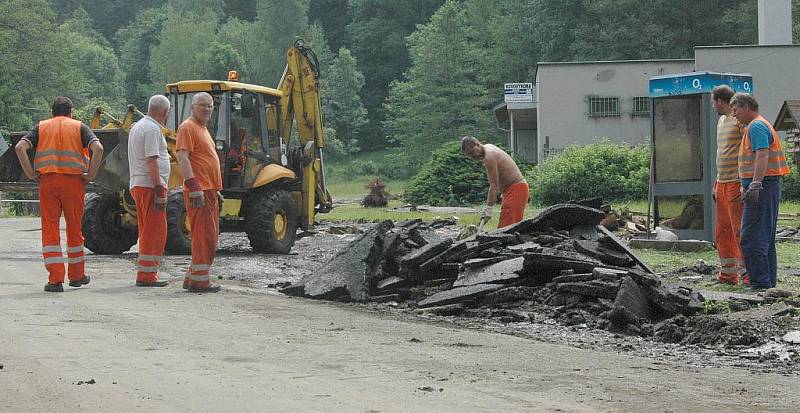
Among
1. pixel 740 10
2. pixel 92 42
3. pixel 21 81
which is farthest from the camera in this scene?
pixel 92 42

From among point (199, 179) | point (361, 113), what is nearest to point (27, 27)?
point (361, 113)

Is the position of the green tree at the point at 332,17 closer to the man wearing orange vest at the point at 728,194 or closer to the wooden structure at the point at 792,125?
the wooden structure at the point at 792,125

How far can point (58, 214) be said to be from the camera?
1208 cm

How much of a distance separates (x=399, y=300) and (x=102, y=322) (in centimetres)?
376

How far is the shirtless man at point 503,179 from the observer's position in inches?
580

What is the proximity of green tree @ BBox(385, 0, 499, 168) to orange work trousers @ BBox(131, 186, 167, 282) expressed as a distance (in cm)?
6896

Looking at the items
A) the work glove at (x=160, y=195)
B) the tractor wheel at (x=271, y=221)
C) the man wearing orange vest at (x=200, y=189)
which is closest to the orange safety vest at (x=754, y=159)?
the man wearing orange vest at (x=200, y=189)

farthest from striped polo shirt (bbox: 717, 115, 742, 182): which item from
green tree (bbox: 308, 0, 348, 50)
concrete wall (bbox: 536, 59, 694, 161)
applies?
green tree (bbox: 308, 0, 348, 50)

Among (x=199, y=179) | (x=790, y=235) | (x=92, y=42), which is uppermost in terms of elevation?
(x=92, y=42)

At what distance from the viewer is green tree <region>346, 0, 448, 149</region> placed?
387 feet

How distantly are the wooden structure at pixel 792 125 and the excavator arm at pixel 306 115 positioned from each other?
57.4 feet

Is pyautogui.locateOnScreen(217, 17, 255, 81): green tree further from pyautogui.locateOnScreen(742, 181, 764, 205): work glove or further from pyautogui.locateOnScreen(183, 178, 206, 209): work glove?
pyautogui.locateOnScreen(742, 181, 764, 205): work glove

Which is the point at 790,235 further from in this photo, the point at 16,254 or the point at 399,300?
the point at 16,254

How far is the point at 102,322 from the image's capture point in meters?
9.38
